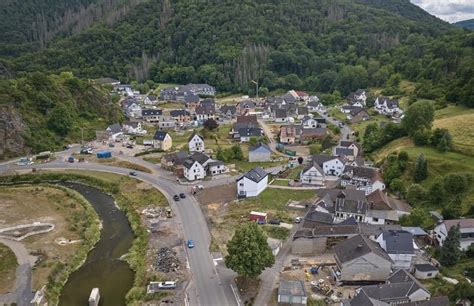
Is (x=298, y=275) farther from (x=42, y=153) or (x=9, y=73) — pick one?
(x=9, y=73)

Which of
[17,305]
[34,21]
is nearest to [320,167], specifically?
[17,305]

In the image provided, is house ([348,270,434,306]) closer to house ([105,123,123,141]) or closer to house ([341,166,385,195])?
house ([341,166,385,195])

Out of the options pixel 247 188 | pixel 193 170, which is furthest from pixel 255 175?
pixel 193 170

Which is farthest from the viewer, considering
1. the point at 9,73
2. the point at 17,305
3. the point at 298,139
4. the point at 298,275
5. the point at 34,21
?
the point at 34,21

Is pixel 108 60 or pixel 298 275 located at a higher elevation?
pixel 108 60

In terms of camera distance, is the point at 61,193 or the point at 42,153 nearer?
the point at 61,193

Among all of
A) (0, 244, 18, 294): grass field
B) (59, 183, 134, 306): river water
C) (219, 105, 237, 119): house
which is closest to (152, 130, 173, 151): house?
(59, 183, 134, 306): river water

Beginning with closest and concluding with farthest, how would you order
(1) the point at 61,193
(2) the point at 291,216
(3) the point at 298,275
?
(3) the point at 298,275 < (2) the point at 291,216 < (1) the point at 61,193
